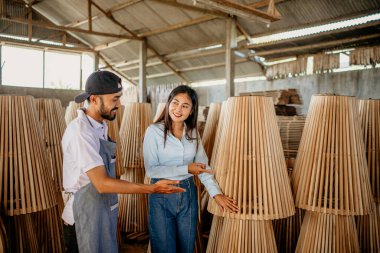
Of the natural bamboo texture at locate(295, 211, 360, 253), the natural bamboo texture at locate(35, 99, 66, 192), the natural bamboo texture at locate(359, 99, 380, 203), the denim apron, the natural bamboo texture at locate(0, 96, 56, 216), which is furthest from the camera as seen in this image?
the natural bamboo texture at locate(35, 99, 66, 192)

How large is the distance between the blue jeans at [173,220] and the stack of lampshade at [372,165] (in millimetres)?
1550

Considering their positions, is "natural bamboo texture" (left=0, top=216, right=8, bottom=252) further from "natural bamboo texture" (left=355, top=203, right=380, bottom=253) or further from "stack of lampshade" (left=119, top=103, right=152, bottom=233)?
"natural bamboo texture" (left=355, top=203, right=380, bottom=253)

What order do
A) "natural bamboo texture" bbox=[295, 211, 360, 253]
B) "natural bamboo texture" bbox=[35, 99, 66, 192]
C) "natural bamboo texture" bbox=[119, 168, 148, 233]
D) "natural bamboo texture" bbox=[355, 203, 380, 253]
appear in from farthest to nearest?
"natural bamboo texture" bbox=[119, 168, 148, 233] < "natural bamboo texture" bbox=[35, 99, 66, 192] < "natural bamboo texture" bbox=[355, 203, 380, 253] < "natural bamboo texture" bbox=[295, 211, 360, 253]

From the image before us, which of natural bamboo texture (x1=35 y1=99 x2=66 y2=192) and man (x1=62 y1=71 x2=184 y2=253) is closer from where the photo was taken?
man (x1=62 y1=71 x2=184 y2=253)

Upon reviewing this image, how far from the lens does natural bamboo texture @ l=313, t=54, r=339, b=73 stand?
7.52 m

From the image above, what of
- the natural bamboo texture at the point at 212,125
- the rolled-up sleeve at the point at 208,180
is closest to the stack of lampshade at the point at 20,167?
the rolled-up sleeve at the point at 208,180

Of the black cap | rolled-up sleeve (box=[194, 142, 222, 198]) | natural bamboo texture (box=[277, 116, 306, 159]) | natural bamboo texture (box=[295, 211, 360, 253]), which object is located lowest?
natural bamboo texture (box=[295, 211, 360, 253])

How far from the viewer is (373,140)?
9.13 feet

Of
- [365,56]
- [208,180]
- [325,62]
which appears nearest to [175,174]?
[208,180]

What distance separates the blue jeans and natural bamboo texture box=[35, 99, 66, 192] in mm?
1201

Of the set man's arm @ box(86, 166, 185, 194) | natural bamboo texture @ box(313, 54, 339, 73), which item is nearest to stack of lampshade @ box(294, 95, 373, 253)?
man's arm @ box(86, 166, 185, 194)

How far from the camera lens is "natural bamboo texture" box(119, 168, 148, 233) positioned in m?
4.25

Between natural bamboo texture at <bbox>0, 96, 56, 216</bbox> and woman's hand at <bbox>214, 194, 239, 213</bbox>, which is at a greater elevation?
natural bamboo texture at <bbox>0, 96, 56, 216</bbox>

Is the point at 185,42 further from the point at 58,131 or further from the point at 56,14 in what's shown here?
the point at 58,131
